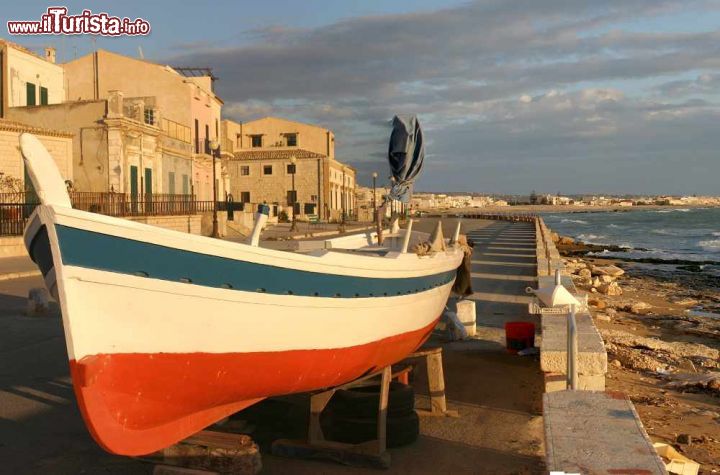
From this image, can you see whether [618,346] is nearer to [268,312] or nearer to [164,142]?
[268,312]

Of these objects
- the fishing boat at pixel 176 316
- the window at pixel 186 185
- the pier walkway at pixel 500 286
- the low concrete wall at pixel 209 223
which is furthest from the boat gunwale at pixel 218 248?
the window at pixel 186 185

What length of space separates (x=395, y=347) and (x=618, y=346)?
6.05m

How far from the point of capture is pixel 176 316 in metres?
4.77

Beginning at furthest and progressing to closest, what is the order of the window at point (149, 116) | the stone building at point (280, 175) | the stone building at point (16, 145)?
the stone building at point (280, 175), the window at point (149, 116), the stone building at point (16, 145)

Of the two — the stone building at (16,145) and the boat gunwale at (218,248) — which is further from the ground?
the stone building at (16,145)

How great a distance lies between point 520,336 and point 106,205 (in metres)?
23.4

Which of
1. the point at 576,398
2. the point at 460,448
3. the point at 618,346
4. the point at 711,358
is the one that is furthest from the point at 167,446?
the point at 711,358

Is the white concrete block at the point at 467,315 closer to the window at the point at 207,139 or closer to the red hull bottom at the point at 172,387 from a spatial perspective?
the red hull bottom at the point at 172,387

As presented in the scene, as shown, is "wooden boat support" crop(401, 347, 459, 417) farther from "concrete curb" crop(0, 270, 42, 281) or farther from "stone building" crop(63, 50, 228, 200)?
"stone building" crop(63, 50, 228, 200)

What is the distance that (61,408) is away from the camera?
7367mm

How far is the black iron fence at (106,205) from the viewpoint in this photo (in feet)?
79.7

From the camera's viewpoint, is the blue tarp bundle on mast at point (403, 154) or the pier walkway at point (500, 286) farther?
the pier walkway at point (500, 286)

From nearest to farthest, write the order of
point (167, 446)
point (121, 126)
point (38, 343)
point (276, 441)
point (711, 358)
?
point (167, 446) → point (276, 441) → point (38, 343) → point (711, 358) → point (121, 126)

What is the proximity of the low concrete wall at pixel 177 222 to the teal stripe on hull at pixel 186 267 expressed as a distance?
2542 cm
